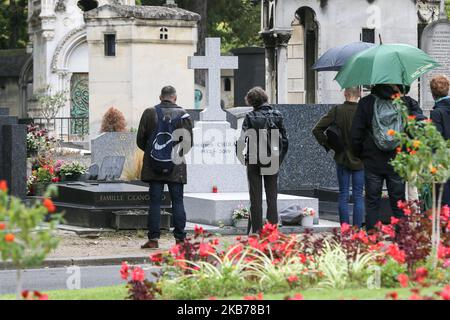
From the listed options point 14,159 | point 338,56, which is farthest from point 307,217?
point 338,56

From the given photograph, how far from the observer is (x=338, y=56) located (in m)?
23.3

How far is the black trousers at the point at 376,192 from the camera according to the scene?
13922mm

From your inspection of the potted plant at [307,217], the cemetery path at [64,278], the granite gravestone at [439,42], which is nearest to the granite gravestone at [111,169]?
the potted plant at [307,217]

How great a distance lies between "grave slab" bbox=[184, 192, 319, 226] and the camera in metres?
19.2

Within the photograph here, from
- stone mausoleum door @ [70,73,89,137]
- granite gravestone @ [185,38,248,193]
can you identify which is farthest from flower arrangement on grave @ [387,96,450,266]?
stone mausoleum door @ [70,73,89,137]

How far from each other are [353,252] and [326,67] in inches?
483

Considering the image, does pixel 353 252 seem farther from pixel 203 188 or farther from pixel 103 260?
pixel 203 188

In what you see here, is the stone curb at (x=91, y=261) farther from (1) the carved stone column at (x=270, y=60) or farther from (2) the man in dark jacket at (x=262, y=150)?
(1) the carved stone column at (x=270, y=60)

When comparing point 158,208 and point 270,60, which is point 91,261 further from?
point 270,60

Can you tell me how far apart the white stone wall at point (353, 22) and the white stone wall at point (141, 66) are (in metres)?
7.37

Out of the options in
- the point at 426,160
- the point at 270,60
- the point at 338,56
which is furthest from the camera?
the point at 270,60

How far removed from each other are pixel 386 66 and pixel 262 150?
80.2 inches

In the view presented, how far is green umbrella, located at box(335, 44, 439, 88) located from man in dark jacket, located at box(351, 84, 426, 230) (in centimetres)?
51

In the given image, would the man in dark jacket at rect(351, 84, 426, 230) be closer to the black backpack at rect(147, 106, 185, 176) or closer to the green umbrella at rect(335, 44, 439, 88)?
the green umbrella at rect(335, 44, 439, 88)
